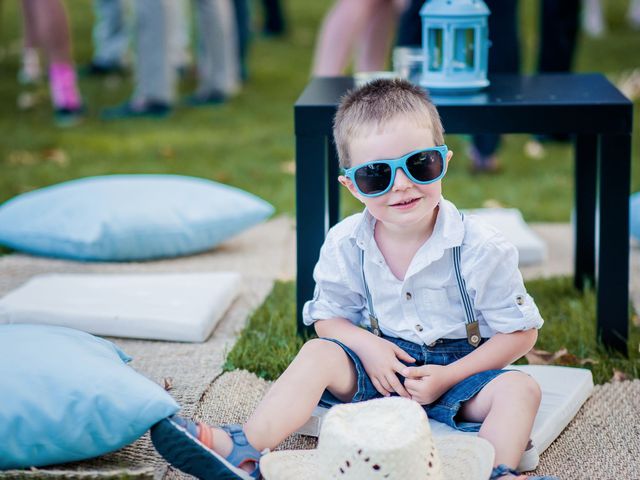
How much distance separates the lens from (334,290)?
2416 mm

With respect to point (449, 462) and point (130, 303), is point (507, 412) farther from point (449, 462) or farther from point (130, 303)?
point (130, 303)

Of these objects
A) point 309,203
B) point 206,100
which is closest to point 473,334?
point 309,203

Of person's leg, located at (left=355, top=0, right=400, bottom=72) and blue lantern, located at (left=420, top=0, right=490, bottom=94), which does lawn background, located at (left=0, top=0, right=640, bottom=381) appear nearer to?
person's leg, located at (left=355, top=0, right=400, bottom=72)

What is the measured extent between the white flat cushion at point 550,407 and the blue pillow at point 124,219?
1.57 m

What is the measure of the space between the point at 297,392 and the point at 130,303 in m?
1.11

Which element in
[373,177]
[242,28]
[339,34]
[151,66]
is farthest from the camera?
[242,28]

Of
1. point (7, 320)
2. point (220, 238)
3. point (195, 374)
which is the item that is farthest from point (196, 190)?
point (195, 374)

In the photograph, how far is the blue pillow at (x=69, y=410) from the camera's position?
2.05 metres

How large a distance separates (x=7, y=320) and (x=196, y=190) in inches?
43.4

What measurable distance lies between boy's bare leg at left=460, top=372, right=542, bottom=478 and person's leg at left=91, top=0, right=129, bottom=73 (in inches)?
256

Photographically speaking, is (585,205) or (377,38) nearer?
(585,205)

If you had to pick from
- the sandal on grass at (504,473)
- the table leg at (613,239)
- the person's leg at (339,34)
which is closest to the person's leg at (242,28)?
the person's leg at (339,34)

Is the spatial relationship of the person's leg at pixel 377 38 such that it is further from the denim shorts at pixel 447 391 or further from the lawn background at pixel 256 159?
the denim shorts at pixel 447 391

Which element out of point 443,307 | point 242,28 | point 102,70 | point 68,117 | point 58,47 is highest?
point 443,307
